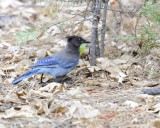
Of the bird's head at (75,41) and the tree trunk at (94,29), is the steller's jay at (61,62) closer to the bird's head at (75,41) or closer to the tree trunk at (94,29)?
the bird's head at (75,41)

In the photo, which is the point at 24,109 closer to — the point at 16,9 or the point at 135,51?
the point at 135,51

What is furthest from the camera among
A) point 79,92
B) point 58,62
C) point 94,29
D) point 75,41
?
point 94,29

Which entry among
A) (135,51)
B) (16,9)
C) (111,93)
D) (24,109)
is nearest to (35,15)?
(16,9)

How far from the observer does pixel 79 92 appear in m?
5.43

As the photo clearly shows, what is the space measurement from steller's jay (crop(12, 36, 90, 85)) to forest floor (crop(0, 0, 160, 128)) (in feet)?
0.49

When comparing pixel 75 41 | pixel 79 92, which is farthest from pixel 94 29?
pixel 79 92

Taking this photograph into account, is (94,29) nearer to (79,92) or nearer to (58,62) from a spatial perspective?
(58,62)

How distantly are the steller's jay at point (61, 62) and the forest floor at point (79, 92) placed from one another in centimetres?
15

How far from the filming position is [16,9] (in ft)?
35.9

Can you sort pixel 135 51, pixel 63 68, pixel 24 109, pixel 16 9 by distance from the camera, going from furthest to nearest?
pixel 16 9 < pixel 135 51 < pixel 63 68 < pixel 24 109

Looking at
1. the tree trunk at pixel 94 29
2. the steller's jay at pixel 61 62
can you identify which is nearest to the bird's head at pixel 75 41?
the steller's jay at pixel 61 62

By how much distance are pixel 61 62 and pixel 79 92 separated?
86cm

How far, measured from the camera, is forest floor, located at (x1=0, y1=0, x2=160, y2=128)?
4.49 metres

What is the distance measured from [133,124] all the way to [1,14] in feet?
21.3
